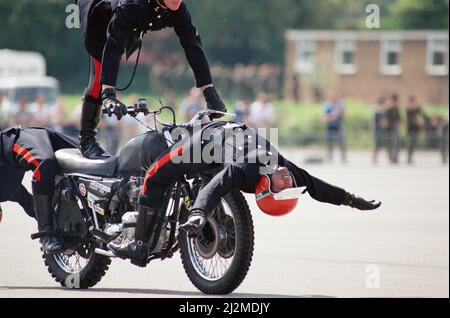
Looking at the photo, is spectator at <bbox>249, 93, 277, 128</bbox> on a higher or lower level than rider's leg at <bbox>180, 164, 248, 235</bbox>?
higher

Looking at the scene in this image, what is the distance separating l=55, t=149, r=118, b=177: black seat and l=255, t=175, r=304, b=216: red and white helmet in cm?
138

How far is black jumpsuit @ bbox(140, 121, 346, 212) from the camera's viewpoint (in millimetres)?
7734

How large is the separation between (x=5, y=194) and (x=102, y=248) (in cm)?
129

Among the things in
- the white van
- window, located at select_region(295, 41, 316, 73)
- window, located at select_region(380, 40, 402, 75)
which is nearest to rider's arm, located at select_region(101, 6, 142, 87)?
the white van

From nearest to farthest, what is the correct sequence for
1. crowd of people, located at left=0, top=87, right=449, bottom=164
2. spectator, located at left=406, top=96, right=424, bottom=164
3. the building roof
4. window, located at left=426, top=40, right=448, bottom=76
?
crowd of people, located at left=0, top=87, right=449, bottom=164, spectator, located at left=406, top=96, right=424, bottom=164, window, located at left=426, top=40, right=448, bottom=76, the building roof

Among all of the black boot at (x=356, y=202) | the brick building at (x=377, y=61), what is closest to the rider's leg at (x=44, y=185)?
the black boot at (x=356, y=202)

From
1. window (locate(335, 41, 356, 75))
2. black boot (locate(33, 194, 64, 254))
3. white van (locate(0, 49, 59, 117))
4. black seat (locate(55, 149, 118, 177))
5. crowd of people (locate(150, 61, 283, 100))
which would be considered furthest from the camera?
window (locate(335, 41, 356, 75))

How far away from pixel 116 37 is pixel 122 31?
6cm

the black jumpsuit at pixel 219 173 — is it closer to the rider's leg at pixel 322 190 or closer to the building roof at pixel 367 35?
the rider's leg at pixel 322 190

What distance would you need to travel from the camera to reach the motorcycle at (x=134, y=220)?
8.02m

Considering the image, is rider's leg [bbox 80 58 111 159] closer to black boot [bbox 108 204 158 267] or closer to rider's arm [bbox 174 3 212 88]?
rider's arm [bbox 174 3 212 88]

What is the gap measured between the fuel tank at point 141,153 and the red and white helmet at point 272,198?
34.3 inches

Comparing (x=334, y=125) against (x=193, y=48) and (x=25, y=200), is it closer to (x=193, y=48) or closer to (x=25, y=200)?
(x=25, y=200)

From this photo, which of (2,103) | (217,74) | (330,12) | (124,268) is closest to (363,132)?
(2,103)
